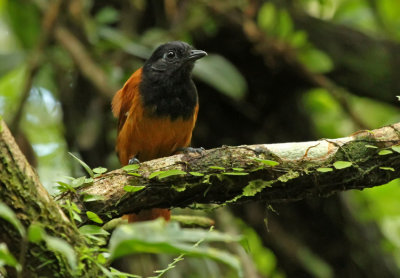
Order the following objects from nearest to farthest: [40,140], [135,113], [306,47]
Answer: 1. [135,113]
2. [306,47]
3. [40,140]

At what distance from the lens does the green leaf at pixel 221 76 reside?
473cm

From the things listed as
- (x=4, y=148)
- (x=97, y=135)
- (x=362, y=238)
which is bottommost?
(x=362, y=238)

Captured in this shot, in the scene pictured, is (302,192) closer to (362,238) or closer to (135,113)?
(135,113)

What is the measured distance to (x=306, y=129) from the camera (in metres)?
5.47

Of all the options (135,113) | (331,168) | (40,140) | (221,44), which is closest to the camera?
(331,168)

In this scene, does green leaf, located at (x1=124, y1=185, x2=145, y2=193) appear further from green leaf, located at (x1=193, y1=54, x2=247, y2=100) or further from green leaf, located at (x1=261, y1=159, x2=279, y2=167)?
green leaf, located at (x1=193, y1=54, x2=247, y2=100)

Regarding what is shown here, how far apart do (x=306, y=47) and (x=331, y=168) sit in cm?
257

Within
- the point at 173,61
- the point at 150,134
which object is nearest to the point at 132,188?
the point at 150,134

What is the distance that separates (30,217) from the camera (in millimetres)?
1844

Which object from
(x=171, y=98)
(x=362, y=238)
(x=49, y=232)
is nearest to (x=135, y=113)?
(x=171, y=98)

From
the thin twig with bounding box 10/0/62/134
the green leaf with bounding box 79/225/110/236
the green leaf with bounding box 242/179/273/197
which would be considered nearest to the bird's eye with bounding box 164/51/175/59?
the thin twig with bounding box 10/0/62/134

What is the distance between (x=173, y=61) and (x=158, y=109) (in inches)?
21.9

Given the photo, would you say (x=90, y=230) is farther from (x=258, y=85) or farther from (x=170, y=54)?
(x=258, y=85)

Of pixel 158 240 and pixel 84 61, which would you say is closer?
pixel 158 240
